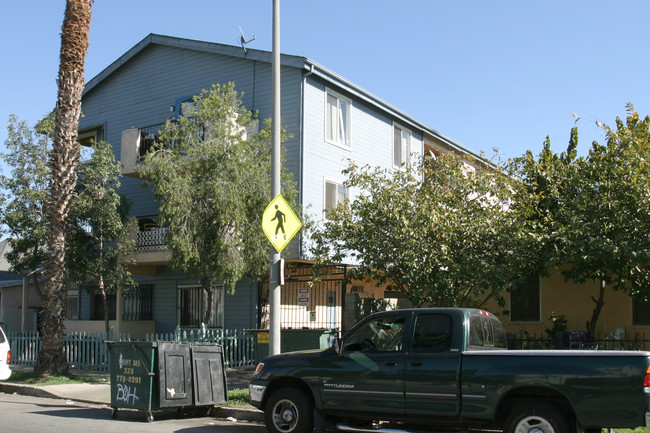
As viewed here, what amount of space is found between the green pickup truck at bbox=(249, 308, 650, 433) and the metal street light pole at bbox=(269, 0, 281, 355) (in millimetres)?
1795

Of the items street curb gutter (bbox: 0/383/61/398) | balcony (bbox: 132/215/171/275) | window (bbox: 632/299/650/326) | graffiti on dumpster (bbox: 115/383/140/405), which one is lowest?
street curb gutter (bbox: 0/383/61/398)

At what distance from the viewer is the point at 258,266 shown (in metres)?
17.1

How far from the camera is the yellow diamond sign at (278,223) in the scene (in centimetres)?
1162

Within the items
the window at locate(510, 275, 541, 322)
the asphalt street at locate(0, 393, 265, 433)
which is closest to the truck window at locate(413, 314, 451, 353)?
the asphalt street at locate(0, 393, 265, 433)

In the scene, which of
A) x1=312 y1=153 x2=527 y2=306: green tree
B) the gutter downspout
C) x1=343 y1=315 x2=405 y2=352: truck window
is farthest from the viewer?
the gutter downspout

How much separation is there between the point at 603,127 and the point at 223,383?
29.3ft

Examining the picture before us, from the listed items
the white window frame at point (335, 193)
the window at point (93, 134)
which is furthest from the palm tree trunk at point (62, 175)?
the window at point (93, 134)

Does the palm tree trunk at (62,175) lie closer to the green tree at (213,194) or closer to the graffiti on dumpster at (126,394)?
the green tree at (213,194)

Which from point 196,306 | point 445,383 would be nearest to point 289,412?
point 445,383

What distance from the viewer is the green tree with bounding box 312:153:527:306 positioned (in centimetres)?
1282

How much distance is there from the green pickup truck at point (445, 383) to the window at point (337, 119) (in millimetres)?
12844

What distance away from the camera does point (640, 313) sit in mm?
15477

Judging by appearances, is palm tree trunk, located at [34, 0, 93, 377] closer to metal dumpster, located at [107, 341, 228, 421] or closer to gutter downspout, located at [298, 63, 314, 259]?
metal dumpster, located at [107, 341, 228, 421]

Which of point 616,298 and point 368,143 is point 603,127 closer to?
point 616,298
